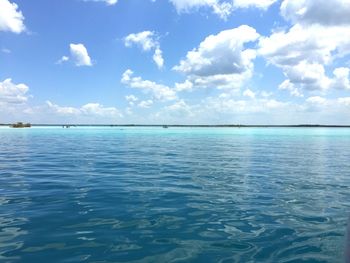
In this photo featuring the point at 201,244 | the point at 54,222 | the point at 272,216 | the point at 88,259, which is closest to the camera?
the point at 88,259

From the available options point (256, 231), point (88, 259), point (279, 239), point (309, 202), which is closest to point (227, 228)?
point (256, 231)

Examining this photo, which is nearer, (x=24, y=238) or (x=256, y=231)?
(x=24, y=238)

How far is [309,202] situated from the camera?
48.1 feet

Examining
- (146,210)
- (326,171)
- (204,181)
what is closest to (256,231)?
(146,210)

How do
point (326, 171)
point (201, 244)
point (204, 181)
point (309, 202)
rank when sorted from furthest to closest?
point (326, 171), point (204, 181), point (309, 202), point (201, 244)

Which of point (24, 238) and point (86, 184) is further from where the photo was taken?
point (86, 184)

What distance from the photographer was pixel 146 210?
12.9m

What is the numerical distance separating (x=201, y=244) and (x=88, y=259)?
118 inches

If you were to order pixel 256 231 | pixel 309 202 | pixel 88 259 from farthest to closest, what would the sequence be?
pixel 309 202
pixel 256 231
pixel 88 259

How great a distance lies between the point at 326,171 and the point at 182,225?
17.4 m

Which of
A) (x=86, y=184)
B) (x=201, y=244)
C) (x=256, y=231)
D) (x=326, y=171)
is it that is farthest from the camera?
(x=326, y=171)

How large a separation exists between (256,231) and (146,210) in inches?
168

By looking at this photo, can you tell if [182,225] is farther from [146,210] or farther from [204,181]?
[204,181]

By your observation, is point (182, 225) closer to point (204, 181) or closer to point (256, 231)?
point (256, 231)
